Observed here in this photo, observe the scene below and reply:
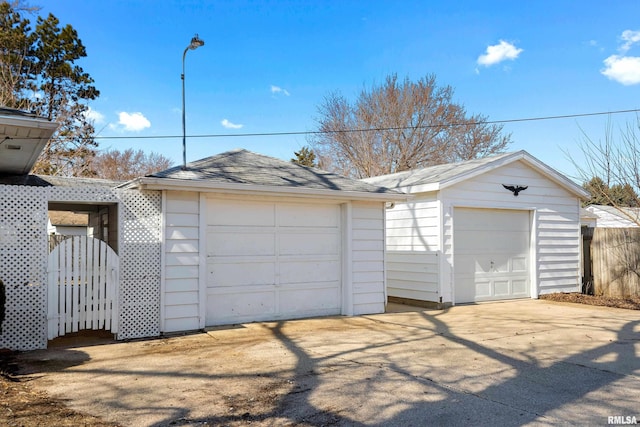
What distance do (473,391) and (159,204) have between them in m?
4.92

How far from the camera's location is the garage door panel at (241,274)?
24.0 ft

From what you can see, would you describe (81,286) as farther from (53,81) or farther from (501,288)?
(53,81)

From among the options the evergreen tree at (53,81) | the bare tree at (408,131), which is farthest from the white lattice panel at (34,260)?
the bare tree at (408,131)

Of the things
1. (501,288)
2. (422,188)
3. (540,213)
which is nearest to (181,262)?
(422,188)

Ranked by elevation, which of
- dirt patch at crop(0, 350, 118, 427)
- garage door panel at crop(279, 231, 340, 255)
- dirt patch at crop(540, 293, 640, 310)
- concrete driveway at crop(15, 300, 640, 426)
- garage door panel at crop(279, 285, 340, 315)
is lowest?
dirt patch at crop(540, 293, 640, 310)

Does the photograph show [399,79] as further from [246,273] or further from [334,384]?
[334,384]

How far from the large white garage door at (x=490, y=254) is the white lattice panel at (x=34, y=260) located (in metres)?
6.66

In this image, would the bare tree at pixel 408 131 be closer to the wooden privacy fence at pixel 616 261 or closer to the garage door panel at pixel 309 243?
the wooden privacy fence at pixel 616 261

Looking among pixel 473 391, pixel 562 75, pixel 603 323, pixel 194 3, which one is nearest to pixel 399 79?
pixel 562 75

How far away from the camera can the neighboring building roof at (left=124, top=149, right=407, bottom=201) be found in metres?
6.73

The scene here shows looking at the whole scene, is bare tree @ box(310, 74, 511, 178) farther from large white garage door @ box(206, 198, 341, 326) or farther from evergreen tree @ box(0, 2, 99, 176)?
large white garage door @ box(206, 198, 341, 326)

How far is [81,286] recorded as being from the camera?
6152 mm

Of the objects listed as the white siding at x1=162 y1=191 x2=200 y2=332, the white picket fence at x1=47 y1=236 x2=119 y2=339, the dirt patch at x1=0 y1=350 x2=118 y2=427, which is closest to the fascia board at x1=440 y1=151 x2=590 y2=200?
the white siding at x1=162 y1=191 x2=200 y2=332

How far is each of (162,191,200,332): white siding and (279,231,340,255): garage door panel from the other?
1.60 meters
